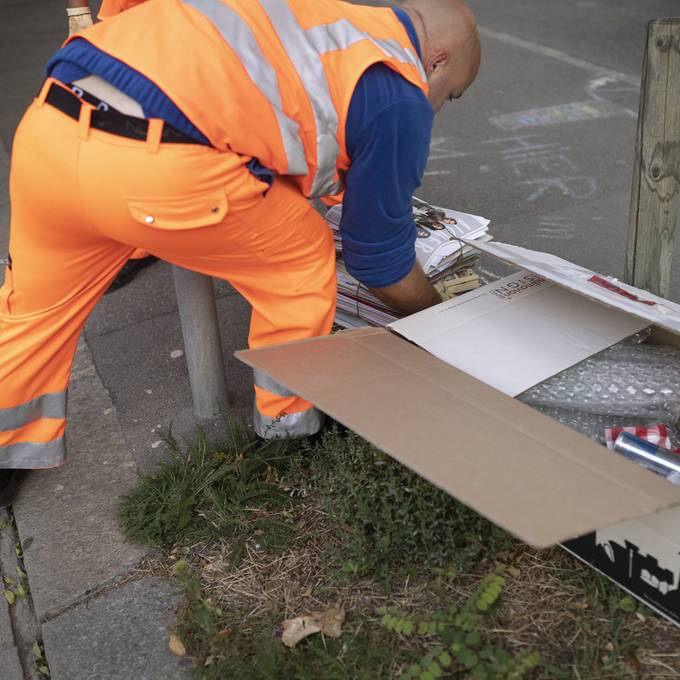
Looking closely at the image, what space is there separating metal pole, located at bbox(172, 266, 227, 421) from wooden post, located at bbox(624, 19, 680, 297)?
1.29 meters

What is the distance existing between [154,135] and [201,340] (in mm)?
928

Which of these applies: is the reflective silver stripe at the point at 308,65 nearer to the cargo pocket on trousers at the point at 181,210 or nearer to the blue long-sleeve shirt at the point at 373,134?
the blue long-sleeve shirt at the point at 373,134

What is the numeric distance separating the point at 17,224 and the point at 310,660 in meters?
1.26

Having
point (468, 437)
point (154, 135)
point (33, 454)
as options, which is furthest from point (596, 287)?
point (33, 454)

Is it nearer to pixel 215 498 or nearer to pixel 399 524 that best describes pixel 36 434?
pixel 215 498

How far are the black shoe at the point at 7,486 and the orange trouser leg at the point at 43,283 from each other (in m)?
0.12

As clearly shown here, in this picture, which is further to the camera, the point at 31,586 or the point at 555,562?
the point at 31,586

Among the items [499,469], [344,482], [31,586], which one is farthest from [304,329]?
[31,586]

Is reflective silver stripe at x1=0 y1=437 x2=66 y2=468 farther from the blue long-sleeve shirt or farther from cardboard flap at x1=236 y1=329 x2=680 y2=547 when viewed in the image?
the blue long-sleeve shirt

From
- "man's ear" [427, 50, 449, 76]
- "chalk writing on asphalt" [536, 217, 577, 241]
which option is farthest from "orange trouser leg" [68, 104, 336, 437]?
"chalk writing on asphalt" [536, 217, 577, 241]

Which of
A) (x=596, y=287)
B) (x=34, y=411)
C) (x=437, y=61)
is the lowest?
(x=34, y=411)

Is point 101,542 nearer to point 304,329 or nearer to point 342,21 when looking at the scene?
point 304,329

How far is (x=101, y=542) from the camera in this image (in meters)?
2.40

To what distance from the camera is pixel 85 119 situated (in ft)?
6.04
